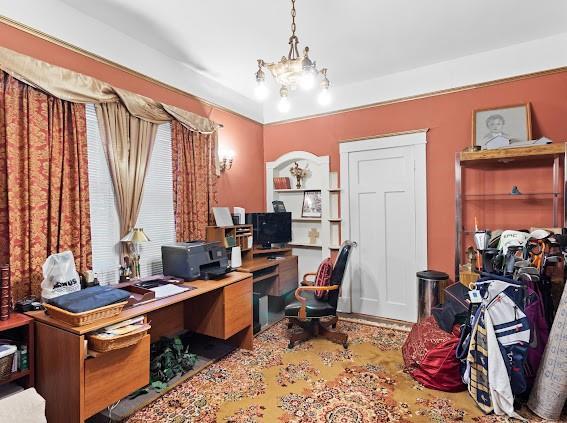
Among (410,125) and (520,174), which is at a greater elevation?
(410,125)

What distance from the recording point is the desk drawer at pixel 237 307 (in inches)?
111

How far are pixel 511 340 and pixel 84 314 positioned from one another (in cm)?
265

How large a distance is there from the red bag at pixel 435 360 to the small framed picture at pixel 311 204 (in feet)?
7.05

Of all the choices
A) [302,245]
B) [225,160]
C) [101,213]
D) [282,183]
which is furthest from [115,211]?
[302,245]

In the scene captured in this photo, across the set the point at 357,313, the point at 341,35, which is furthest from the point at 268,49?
the point at 357,313

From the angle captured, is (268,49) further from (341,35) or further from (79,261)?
(79,261)

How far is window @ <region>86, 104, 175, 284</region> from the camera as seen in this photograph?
2.63 m

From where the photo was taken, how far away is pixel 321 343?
10.7 ft

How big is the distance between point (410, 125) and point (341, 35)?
140cm

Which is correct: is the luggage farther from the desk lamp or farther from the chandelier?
the desk lamp

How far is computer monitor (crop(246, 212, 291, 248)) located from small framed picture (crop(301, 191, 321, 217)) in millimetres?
329

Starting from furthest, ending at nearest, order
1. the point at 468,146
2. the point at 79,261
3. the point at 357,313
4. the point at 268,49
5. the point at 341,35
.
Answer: the point at 357,313 → the point at 468,146 → the point at 268,49 → the point at 341,35 → the point at 79,261

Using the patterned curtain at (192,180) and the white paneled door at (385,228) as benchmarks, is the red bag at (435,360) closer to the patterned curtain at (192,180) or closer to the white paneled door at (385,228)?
the white paneled door at (385,228)

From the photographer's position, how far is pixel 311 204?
4508mm
